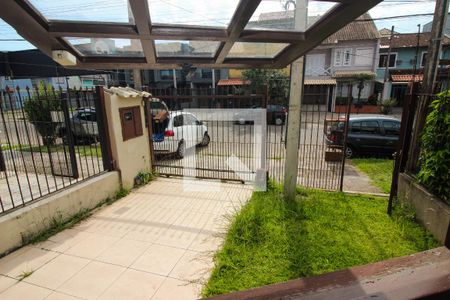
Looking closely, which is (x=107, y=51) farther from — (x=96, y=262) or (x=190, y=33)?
(x=96, y=262)

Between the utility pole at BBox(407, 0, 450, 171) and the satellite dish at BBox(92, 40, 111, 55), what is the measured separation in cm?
Result: 468

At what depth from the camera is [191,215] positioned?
418 cm

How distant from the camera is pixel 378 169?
7.05 meters

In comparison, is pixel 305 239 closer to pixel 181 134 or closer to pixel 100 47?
pixel 100 47

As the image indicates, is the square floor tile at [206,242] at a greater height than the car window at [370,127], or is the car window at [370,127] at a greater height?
the car window at [370,127]

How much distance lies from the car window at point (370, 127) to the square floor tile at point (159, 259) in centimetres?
724

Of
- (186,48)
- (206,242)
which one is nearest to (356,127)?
(206,242)

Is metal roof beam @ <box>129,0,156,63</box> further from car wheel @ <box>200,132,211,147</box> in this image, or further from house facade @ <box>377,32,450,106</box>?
house facade @ <box>377,32,450,106</box>

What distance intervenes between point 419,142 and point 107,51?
4.94 metres

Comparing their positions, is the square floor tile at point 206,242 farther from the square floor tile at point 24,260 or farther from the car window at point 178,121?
the car window at point 178,121

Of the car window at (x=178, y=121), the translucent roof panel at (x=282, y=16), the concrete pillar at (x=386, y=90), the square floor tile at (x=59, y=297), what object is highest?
the translucent roof panel at (x=282, y=16)

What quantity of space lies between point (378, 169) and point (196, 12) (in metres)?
7.03

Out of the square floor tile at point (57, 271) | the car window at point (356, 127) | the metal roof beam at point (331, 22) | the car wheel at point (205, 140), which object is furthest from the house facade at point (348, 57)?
the square floor tile at point (57, 271)

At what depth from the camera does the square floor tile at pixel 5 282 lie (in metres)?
2.60
